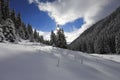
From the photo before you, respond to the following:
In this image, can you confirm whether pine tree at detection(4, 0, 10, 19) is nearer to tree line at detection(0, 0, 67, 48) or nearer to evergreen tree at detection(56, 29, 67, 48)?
tree line at detection(0, 0, 67, 48)

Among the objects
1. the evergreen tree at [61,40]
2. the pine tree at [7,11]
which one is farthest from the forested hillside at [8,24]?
the evergreen tree at [61,40]

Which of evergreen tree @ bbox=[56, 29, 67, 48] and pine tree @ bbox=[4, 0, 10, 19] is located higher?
pine tree @ bbox=[4, 0, 10, 19]

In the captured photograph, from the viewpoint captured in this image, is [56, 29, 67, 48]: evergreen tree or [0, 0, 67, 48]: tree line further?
[56, 29, 67, 48]: evergreen tree

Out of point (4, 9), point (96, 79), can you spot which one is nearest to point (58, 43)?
point (4, 9)

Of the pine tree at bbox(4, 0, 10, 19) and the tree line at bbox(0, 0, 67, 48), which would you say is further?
the pine tree at bbox(4, 0, 10, 19)

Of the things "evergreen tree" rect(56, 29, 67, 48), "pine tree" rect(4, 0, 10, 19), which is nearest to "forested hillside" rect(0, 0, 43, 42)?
"pine tree" rect(4, 0, 10, 19)

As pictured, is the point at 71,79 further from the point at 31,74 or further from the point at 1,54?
the point at 1,54

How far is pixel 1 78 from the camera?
16.5 feet

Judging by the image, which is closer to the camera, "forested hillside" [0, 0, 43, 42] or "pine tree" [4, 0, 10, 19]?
"forested hillside" [0, 0, 43, 42]

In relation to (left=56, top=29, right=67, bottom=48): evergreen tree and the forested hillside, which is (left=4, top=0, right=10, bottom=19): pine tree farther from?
(left=56, top=29, right=67, bottom=48): evergreen tree

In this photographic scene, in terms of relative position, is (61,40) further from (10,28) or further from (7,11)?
(7,11)

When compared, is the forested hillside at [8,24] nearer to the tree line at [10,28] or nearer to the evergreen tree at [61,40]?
the tree line at [10,28]

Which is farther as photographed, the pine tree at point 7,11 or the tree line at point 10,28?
the pine tree at point 7,11

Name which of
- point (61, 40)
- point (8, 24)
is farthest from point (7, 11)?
point (61, 40)
